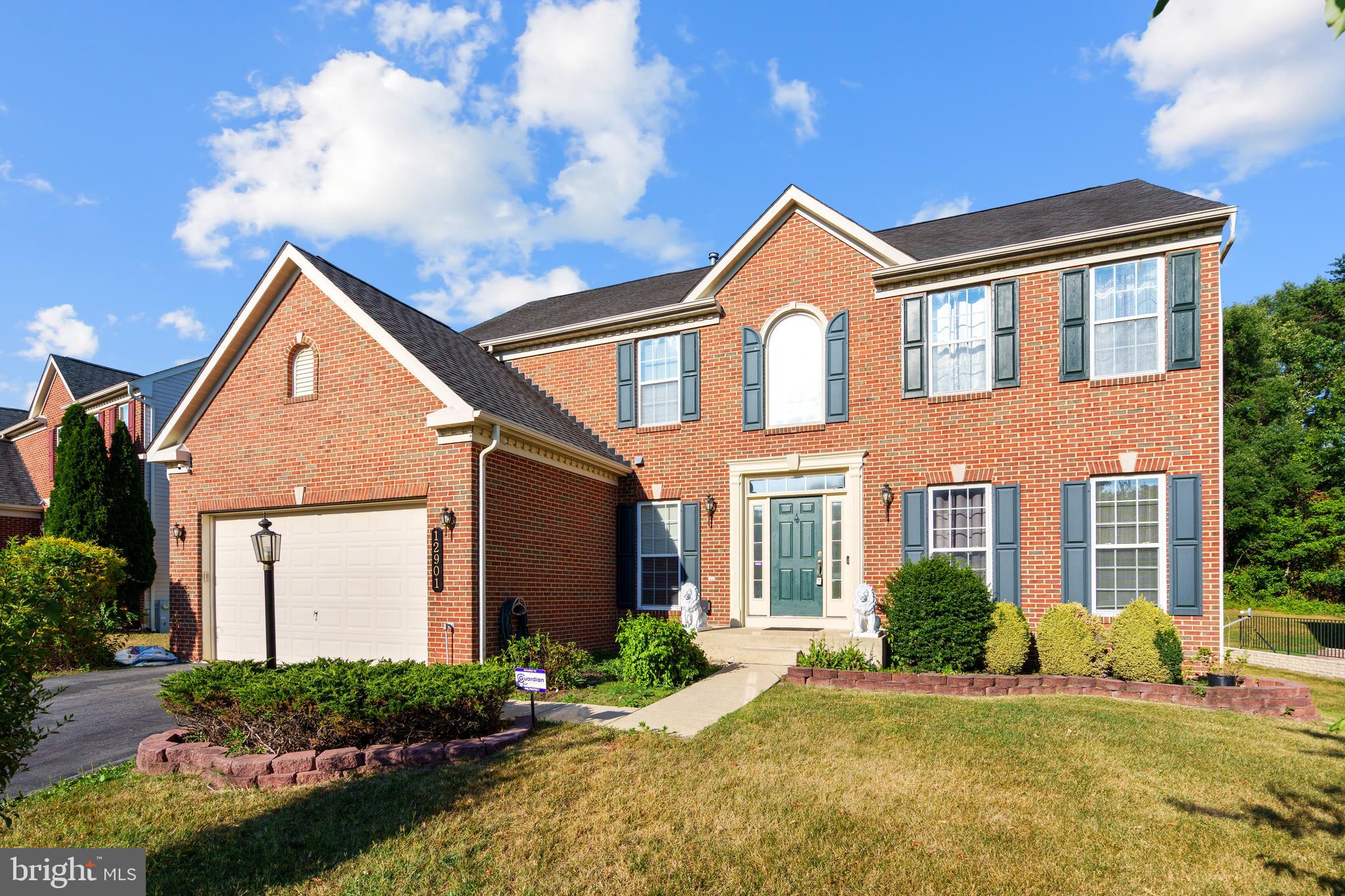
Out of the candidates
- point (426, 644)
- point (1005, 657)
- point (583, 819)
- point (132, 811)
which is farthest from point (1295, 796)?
point (426, 644)

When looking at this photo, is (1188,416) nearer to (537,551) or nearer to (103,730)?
(537,551)

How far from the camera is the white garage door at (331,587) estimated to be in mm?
11273

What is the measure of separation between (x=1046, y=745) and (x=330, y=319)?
11491 mm

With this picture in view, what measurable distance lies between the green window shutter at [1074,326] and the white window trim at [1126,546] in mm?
1652

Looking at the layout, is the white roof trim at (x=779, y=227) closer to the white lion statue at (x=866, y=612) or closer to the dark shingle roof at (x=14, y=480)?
the white lion statue at (x=866, y=612)

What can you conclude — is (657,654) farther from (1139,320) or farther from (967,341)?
(1139,320)

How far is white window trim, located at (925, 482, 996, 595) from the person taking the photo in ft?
39.5

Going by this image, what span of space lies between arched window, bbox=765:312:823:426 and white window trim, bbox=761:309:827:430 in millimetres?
12

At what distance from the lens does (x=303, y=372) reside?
492 inches

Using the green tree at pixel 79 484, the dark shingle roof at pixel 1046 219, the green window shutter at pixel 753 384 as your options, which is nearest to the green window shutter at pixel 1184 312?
the dark shingle roof at pixel 1046 219

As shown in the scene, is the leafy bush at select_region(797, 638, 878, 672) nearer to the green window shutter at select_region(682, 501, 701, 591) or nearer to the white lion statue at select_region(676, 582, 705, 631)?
the white lion statue at select_region(676, 582, 705, 631)

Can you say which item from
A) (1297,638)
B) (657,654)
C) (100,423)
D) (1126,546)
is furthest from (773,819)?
(100,423)

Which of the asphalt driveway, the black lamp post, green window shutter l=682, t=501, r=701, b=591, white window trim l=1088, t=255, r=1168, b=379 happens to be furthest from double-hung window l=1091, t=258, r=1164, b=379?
the asphalt driveway

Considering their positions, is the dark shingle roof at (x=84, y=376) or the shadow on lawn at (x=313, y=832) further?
the dark shingle roof at (x=84, y=376)
